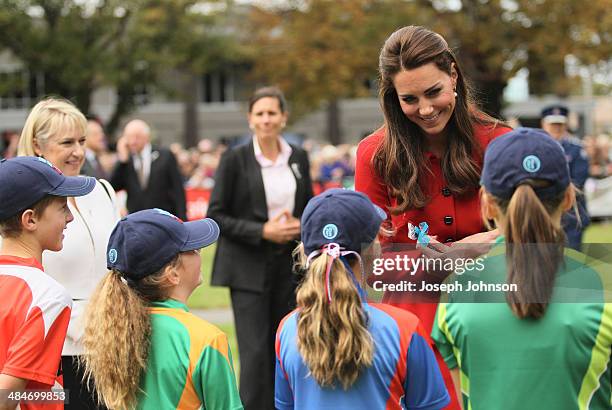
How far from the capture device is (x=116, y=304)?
12.4 feet

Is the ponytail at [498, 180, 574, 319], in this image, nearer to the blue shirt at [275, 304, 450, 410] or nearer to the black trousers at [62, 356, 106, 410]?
the blue shirt at [275, 304, 450, 410]

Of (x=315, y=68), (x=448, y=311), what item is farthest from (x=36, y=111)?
(x=315, y=68)

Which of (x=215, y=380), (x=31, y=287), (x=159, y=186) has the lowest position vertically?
(x=215, y=380)

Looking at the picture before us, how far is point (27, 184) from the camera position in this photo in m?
4.09

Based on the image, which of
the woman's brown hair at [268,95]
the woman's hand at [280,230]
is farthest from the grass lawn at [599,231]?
the woman's hand at [280,230]

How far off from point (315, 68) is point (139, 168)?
24701mm

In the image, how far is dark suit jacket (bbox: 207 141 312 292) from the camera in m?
7.27

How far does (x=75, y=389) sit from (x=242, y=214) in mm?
2643

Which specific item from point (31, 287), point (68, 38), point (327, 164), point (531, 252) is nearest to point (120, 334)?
point (31, 287)

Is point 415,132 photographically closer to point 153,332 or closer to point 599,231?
point 153,332

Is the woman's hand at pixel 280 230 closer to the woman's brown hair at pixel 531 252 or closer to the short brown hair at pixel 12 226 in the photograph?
the short brown hair at pixel 12 226

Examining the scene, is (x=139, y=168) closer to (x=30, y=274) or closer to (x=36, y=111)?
(x=36, y=111)

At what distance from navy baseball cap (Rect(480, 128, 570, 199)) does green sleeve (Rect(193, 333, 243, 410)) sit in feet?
3.72

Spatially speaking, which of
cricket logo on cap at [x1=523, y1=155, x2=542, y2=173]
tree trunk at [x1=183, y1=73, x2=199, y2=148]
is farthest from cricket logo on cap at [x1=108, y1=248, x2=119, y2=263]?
tree trunk at [x1=183, y1=73, x2=199, y2=148]
